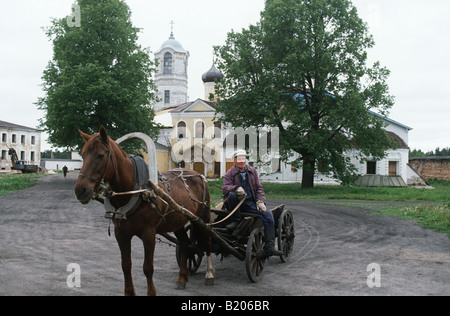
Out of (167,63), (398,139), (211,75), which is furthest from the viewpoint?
(167,63)

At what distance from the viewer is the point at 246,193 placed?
Answer: 7223mm

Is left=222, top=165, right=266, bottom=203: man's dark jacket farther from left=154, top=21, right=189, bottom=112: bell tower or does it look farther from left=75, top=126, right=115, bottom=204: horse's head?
left=154, top=21, right=189, bottom=112: bell tower

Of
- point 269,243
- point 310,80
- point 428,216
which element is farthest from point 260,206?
point 310,80

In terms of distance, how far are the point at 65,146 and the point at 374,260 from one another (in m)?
30.7

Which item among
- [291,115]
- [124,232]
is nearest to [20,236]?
[124,232]

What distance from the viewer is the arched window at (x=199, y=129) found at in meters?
49.9

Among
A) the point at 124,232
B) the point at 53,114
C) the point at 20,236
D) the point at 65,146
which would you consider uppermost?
the point at 53,114

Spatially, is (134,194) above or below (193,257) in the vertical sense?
above

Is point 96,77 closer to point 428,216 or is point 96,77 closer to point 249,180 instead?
point 428,216

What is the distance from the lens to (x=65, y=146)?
3412 cm

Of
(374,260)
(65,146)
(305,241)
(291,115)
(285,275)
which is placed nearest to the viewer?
(285,275)

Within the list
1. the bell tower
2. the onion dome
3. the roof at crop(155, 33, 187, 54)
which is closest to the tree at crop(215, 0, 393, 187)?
the onion dome

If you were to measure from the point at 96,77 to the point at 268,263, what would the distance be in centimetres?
2535
